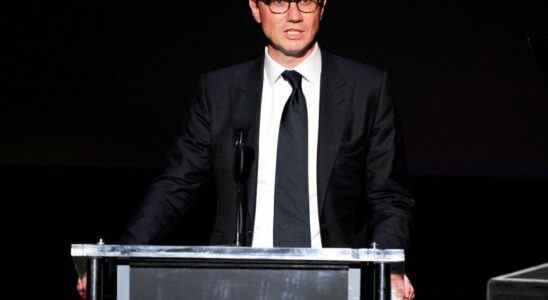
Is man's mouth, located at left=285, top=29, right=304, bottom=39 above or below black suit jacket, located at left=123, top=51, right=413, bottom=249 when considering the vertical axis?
above

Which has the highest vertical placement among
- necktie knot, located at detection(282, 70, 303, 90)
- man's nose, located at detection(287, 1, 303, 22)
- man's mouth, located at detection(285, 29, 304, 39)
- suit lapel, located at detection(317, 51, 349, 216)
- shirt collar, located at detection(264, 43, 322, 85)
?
man's nose, located at detection(287, 1, 303, 22)

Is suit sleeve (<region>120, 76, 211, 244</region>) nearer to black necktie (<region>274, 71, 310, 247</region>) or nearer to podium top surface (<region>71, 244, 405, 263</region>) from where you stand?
black necktie (<region>274, 71, 310, 247</region>)

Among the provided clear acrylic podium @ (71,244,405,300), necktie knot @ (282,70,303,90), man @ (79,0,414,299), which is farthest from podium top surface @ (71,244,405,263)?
necktie knot @ (282,70,303,90)

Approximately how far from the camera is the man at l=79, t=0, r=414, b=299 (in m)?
2.17

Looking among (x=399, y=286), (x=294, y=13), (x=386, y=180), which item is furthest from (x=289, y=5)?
(x=399, y=286)

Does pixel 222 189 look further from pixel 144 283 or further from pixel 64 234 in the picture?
pixel 64 234

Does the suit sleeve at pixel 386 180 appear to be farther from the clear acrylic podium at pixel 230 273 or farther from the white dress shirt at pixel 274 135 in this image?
the clear acrylic podium at pixel 230 273

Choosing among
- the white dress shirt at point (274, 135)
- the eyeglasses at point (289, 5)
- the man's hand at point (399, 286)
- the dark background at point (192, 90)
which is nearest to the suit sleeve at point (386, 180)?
the white dress shirt at point (274, 135)

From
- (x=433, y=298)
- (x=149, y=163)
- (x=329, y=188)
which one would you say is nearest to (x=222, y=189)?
(x=329, y=188)

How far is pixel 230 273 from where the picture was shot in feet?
5.33

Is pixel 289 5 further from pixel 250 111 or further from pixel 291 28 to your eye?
pixel 250 111

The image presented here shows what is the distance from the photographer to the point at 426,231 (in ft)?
16.8

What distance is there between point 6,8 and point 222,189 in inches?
123

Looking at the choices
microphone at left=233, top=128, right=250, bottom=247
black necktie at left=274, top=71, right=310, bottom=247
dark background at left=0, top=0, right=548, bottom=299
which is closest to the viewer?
microphone at left=233, top=128, right=250, bottom=247
